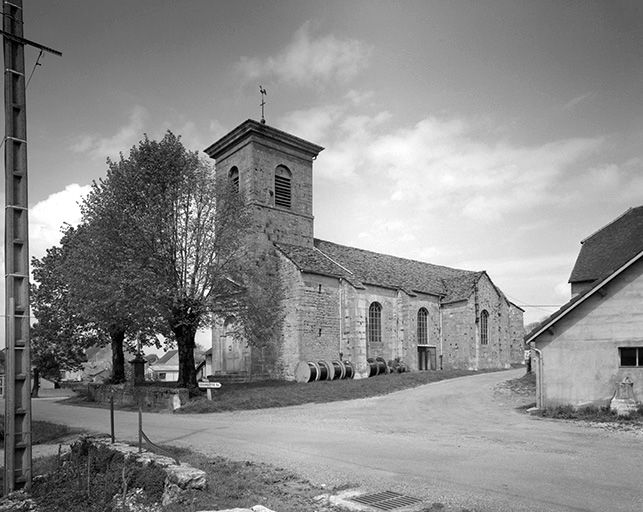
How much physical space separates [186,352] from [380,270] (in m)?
20.7

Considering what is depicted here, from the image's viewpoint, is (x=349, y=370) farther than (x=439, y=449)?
Yes

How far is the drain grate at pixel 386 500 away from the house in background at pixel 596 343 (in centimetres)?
1206

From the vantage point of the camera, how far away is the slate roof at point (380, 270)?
3453cm

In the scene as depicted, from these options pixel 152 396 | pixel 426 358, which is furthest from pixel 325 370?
pixel 426 358

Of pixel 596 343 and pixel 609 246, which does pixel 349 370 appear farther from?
pixel 596 343

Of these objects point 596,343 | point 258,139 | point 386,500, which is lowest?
point 386,500

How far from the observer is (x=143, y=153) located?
922 inches

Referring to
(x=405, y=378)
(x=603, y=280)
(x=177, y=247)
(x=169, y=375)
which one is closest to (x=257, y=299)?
(x=177, y=247)

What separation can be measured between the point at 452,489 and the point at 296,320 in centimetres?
2465

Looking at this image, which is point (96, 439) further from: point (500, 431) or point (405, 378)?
point (405, 378)

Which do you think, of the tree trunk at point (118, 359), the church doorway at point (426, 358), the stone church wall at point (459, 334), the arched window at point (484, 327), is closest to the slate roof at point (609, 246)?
the stone church wall at point (459, 334)

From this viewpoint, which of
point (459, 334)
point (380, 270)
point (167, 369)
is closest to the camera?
point (380, 270)

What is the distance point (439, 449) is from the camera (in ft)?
36.6

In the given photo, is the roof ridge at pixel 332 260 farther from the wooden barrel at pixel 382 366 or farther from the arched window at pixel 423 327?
the arched window at pixel 423 327
